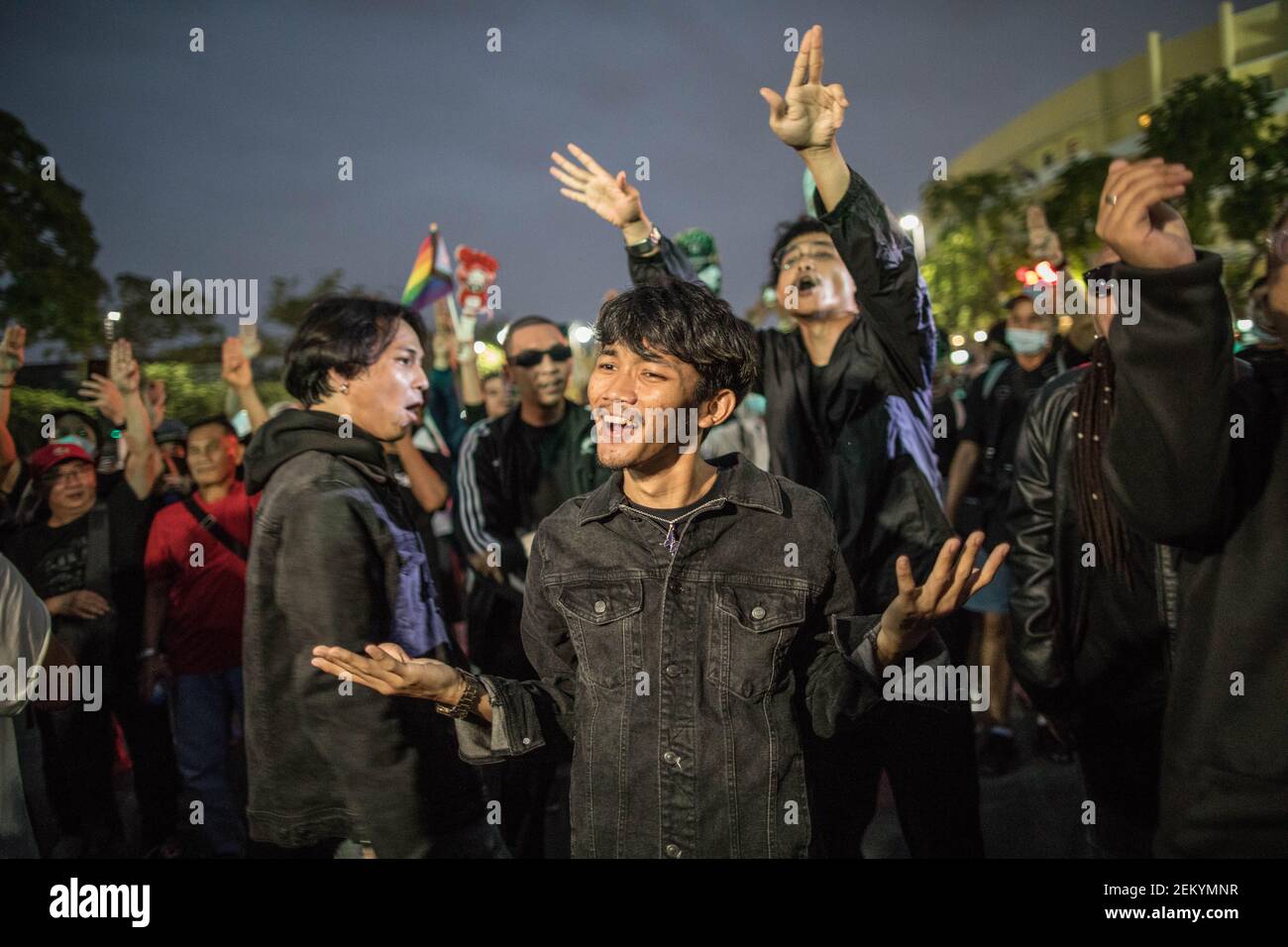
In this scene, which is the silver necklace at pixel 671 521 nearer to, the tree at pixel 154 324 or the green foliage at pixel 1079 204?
the tree at pixel 154 324

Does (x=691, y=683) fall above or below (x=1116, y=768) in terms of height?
above

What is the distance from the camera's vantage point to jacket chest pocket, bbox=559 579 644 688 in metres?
2.27

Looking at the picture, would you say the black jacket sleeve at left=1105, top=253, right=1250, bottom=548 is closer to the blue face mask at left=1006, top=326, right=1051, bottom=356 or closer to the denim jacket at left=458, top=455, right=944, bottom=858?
the denim jacket at left=458, top=455, right=944, bottom=858

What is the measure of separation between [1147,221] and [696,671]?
134cm

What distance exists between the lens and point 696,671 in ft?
7.32

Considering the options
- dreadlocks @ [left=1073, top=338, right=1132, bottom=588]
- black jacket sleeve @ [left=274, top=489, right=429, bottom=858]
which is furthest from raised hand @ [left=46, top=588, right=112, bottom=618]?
dreadlocks @ [left=1073, top=338, right=1132, bottom=588]

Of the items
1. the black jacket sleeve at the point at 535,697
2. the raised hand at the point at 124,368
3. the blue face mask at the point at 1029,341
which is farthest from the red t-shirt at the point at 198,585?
the blue face mask at the point at 1029,341

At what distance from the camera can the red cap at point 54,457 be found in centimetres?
516

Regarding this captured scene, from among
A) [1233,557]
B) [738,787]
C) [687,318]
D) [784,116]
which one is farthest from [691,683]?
[784,116]

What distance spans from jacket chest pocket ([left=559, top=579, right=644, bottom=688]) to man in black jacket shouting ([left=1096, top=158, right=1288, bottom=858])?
1106 millimetres
